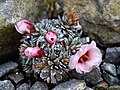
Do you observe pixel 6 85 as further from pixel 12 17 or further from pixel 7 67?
pixel 12 17

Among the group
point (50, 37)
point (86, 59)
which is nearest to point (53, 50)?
point (50, 37)

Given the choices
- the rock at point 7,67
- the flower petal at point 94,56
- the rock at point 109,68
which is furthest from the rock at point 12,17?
the rock at point 109,68

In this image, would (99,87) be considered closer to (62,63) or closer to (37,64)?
(62,63)

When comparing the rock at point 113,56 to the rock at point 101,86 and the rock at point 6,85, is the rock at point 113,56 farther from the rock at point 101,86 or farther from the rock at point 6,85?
the rock at point 6,85

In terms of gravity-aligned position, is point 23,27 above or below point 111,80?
above

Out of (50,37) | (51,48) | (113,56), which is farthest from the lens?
(113,56)

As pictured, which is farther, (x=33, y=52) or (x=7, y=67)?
(x=7, y=67)
